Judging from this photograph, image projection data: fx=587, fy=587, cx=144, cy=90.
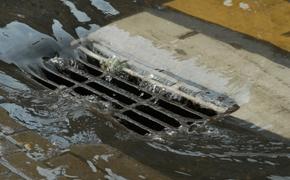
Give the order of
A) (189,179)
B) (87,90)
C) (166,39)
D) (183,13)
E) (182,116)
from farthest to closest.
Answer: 1. (183,13)
2. (166,39)
3. (87,90)
4. (182,116)
5. (189,179)

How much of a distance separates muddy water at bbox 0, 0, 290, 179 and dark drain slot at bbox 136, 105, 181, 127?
0.84 feet

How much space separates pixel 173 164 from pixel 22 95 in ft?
5.19

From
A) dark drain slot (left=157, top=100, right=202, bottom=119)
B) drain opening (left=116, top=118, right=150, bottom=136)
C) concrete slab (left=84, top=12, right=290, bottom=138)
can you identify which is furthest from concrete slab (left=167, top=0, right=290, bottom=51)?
drain opening (left=116, top=118, right=150, bottom=136)

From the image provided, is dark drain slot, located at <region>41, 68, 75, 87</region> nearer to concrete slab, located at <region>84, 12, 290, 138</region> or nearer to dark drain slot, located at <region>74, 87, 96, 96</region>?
dark drain slot, located at <region>74, 87, 96, 96</region>

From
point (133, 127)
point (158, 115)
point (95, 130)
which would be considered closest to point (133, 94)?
point (158, 115)

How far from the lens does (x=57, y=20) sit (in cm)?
625

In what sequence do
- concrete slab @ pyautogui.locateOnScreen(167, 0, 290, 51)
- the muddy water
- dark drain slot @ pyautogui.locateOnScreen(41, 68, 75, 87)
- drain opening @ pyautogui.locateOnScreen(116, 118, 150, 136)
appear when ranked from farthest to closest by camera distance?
concrete slab @ pyautogui.locateOnScreen(167, 0, 290, 51)
dark drain slot @ pyautogui.locateOnScreen(41, 68, 75, 87)
drain opening @ pyautogui.locateOnScreen(116, 118, 150, 136)
the muddy water

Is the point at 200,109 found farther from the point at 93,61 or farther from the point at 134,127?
the point at 93,61

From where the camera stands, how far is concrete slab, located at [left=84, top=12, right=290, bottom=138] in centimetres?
482

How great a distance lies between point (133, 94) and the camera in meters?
5.18

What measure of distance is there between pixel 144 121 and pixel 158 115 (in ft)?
0.47

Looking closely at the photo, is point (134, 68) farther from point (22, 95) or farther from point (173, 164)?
point (173, 164)

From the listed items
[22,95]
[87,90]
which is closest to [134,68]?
[87,90]

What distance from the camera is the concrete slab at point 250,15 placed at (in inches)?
236
